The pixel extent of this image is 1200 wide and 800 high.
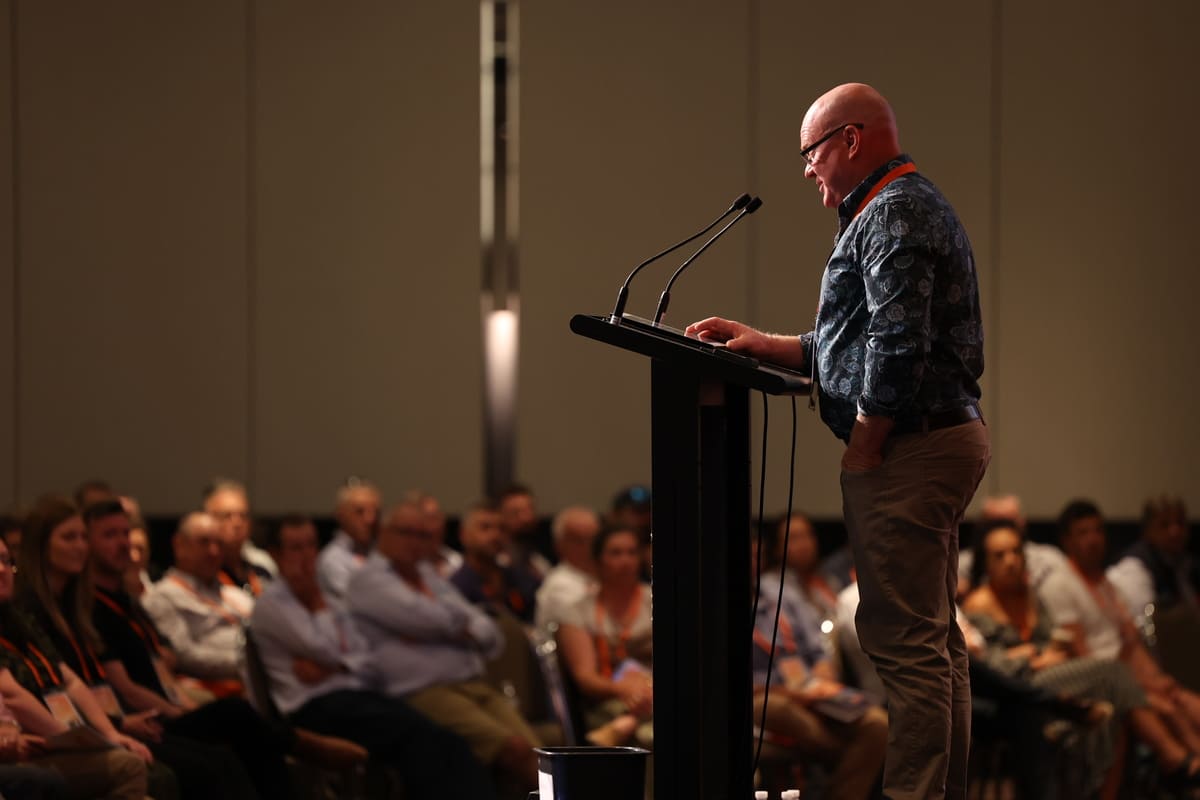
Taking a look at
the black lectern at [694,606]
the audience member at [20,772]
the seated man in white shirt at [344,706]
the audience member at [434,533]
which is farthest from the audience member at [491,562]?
the black lectern at [694,606]

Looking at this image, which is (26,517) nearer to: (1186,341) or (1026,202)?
(1026,202)

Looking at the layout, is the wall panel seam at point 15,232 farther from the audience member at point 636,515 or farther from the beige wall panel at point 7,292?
the audience member at point 636,515

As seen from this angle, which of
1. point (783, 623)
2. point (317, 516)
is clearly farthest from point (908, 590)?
point (317, 516)

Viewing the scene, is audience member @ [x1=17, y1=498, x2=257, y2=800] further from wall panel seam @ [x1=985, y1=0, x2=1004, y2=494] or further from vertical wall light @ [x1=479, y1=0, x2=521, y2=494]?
wall panel seam @ [x1=985, y1=0, x2=1004, y2=494]

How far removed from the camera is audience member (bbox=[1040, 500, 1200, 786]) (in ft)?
18.7

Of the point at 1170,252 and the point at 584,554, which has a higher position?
the point at 1170,252

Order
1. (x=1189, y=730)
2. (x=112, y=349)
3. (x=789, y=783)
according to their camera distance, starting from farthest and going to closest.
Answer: (x=112, y=349) → (x=1189, y=730) → (x=789, y=783)

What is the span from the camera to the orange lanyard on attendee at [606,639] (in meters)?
5.13

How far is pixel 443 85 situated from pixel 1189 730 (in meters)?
4.95

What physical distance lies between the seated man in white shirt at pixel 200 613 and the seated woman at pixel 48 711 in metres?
1.03

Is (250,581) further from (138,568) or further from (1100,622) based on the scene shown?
(1100,622)

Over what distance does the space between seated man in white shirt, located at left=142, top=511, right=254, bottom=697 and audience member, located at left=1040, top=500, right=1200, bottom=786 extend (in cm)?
282

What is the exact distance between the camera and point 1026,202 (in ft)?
28.9

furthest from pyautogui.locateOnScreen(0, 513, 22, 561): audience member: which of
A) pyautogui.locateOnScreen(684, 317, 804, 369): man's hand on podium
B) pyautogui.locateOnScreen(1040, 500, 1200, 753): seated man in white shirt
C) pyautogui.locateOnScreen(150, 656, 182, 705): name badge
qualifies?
pyautogui.locateOnScreen(1040, 500, 1200, 753): seated man in white shirt
